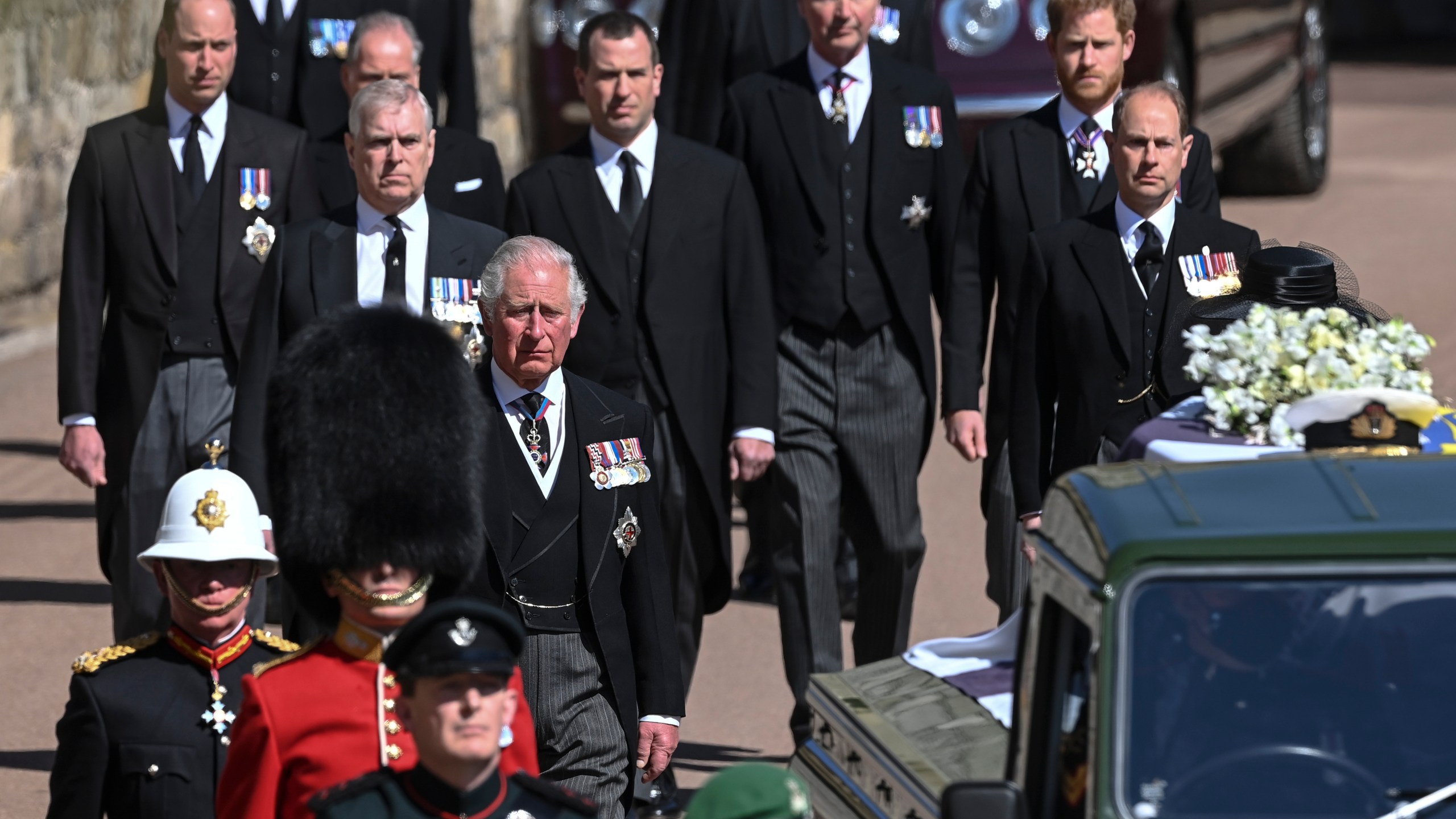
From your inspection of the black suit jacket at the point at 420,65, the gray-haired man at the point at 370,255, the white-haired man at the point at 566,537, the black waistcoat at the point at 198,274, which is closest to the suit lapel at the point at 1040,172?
the gray-haired man at the point at 370,255

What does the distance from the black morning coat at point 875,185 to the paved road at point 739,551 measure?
109 centimetres

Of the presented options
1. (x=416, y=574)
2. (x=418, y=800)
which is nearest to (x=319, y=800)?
(x=418, y=800)

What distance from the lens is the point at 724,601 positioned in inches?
282

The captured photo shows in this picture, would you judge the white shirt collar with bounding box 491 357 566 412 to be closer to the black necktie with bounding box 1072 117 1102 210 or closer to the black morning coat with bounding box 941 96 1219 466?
the black morning coat with bounding box 941 96 1219 466

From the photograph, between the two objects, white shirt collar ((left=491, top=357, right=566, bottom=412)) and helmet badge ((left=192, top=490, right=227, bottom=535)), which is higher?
white shirt collar ((left=491, top=357, right=566, bottom=412))

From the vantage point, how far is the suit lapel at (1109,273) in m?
6.30

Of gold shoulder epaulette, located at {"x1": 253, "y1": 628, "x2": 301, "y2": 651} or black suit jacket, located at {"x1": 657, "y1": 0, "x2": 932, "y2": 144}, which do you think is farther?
black suit jacket, located at {"x1": 657, "y1": 0, "x2": 932, "y2": 144}

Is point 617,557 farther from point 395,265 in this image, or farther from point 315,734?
point 315,734

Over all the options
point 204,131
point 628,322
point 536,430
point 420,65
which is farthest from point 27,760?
point 420,65

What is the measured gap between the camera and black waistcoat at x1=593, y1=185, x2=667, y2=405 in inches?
273

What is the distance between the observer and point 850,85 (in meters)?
7.50

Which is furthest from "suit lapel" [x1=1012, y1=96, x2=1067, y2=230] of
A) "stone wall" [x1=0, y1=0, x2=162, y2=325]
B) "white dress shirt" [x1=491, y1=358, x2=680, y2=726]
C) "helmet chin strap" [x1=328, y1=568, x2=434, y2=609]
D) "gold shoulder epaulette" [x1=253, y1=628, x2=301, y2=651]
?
"stone wall" [x1=0, y1=0, x2=162, y2=325]

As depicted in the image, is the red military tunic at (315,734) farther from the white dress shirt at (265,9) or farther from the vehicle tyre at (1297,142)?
the vehicle tyre at (1297,142)

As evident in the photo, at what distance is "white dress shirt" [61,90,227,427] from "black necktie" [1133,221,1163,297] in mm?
2815
